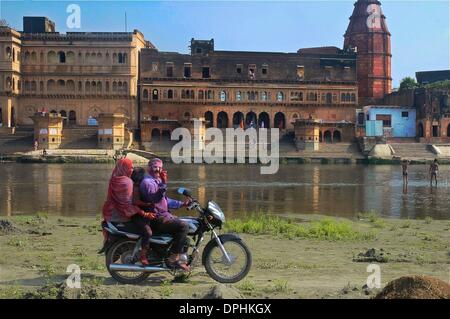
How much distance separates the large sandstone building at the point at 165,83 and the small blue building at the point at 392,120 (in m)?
2.71

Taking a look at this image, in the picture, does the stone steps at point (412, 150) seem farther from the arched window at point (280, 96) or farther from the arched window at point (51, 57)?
the arched window at point (51, 57)

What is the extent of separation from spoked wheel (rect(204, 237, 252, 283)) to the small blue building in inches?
2540

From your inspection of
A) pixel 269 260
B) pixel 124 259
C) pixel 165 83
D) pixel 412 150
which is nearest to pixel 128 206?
pixel 124 259

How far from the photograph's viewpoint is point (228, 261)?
818 centimetres

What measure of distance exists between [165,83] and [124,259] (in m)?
63.7

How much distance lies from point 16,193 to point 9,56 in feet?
152

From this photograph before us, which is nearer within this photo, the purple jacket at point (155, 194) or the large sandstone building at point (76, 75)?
the purple jacket at point (155, 194)

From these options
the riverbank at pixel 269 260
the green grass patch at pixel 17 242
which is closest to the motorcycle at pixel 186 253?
the riverbank at pixel 269 260

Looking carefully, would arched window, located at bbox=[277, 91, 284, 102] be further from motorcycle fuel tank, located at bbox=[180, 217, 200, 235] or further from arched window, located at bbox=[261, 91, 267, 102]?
motorcycle fuel tank, located at bbox=[180, 217, 200, 235]

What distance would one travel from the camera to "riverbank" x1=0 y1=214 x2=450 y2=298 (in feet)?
23.0

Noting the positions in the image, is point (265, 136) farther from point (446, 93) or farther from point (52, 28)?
point (52, 28)

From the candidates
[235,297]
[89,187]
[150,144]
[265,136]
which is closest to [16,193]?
[89,187]

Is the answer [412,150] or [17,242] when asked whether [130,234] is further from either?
[412,150]

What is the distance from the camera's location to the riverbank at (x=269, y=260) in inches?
277
